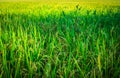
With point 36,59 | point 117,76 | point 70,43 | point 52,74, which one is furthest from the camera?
point 70,43

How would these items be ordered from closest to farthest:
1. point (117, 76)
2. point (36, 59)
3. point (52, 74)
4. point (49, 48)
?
point (52, 74)
point (117, 76)
point (36, 59)
point (49, 48)

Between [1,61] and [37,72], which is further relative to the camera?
[1,61]

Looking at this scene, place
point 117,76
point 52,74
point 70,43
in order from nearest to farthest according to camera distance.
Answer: point 52,74, point 117,76, point 70,43

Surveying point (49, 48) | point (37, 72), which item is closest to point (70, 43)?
point (49, 48)

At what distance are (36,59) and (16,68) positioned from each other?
194mm

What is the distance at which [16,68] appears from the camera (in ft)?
5.88

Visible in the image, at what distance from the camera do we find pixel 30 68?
172 centimetres

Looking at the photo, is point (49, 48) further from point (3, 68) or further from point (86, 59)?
point (3, 68)

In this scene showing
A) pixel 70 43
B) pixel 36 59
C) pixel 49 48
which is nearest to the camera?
pixel 36 59

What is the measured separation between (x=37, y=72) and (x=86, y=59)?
425 millimetres

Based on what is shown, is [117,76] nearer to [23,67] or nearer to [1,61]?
[23,67]

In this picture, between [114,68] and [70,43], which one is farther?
[70,43]

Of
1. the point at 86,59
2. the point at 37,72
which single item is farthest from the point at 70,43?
the point at 37,72

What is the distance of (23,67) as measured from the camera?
1.86 meters
